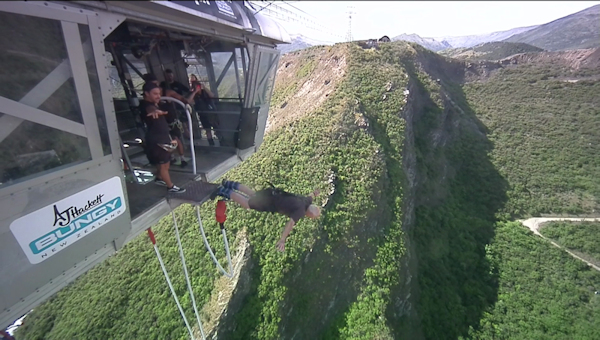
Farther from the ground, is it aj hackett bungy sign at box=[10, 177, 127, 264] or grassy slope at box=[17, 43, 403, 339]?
aj hackett bungy sign at box=[10, 177, 127, 264]

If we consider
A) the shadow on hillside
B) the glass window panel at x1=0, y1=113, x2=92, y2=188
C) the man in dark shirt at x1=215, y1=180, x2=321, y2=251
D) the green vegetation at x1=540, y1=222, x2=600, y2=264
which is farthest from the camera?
the green vegetation at x1=540, y1=222, x2=600, y2=264

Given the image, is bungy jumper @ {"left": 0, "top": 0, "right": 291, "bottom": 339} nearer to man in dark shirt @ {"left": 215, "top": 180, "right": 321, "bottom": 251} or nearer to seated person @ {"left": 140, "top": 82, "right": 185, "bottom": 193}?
seated person @ {"left": 140, "top": 82, "right": 185, "bottom": 193}

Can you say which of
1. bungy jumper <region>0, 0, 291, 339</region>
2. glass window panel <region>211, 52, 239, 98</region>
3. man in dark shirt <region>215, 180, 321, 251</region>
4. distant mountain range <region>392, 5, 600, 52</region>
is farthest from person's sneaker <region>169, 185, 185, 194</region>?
distant mountain range <region>392, 5, 600, 52</region>

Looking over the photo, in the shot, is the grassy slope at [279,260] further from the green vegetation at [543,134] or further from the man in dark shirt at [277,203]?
the green vegetation at [543,134]

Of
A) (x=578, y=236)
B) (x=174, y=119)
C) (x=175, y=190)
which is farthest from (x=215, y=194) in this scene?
(x=578, y=236)

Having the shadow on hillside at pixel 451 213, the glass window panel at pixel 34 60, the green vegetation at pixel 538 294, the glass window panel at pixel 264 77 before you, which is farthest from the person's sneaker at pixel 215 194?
the green vegetation at pixel 538 294
